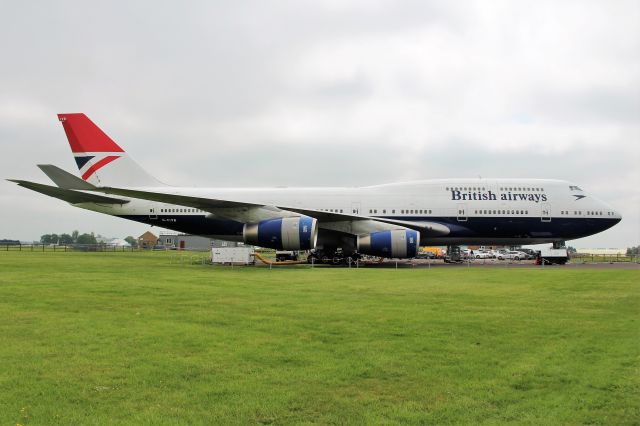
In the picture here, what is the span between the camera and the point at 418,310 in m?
9.96

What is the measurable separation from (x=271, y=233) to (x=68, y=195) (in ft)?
33.7

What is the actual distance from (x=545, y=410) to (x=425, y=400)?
1.00 m

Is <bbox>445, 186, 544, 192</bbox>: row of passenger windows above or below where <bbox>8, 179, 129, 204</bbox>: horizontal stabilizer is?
above

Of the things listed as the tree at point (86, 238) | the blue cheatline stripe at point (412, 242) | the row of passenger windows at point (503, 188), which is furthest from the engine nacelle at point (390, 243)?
the tree at point (86, 238)

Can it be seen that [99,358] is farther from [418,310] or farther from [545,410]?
[418,310]

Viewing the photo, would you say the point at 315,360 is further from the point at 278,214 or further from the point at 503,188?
the point at 503,188

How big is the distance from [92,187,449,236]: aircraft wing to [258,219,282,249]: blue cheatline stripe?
0.74 meters

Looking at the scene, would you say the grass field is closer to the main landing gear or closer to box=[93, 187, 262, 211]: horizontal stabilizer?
box=[93, 187, 262, 211]: horizontal stabilizer

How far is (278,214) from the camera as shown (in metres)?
24.6

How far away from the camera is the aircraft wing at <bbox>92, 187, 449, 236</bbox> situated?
2335 cm

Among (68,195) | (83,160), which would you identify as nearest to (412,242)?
(68,195)

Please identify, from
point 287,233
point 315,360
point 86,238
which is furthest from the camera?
point 86,238

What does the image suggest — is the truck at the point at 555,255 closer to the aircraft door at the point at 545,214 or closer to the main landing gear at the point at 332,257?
the aircraft door at the point at 545,214

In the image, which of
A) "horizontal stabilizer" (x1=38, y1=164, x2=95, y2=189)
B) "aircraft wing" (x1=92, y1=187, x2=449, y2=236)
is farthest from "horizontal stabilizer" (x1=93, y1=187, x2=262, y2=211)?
"horizontal stabilizer" (x1=38, y1=164, x2=95, y2=189)
